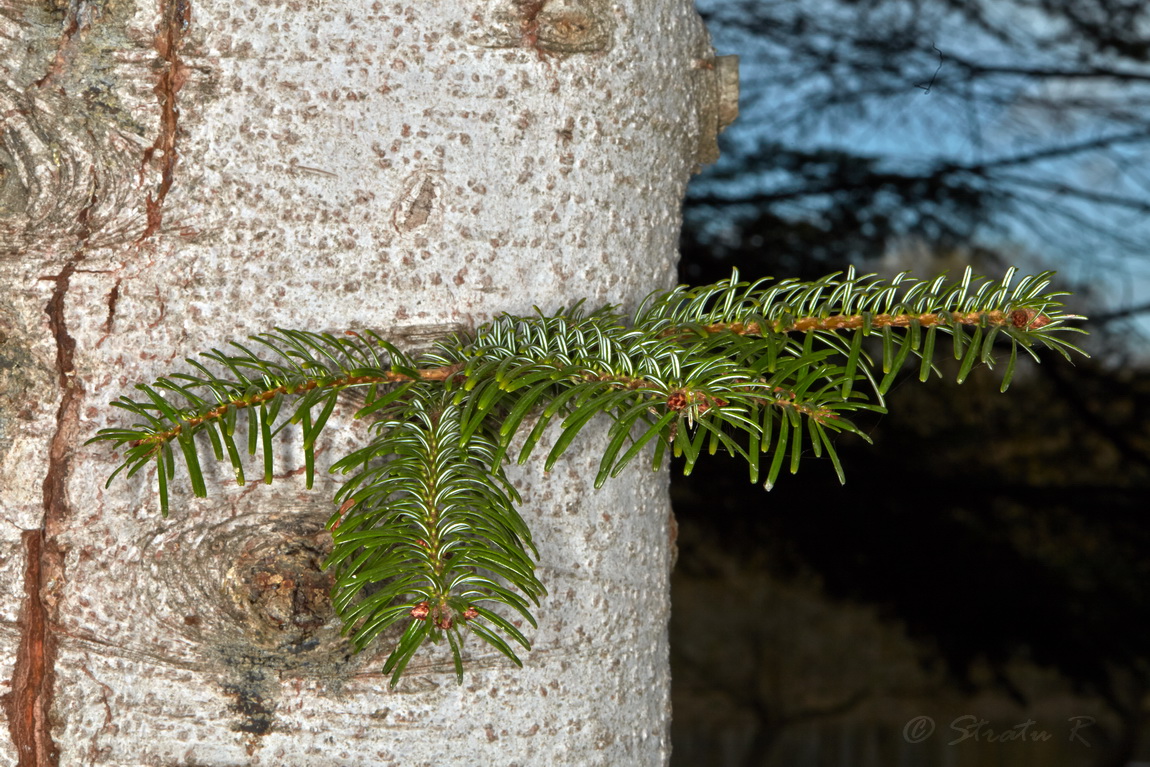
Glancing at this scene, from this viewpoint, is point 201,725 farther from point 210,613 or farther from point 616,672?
point 616,672

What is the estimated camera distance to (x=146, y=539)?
1.02 feet

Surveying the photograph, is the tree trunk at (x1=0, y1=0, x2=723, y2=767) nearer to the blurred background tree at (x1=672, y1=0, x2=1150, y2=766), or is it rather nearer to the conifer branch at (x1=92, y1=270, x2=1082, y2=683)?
the conifer branch at (x1=92, y1=270, x2=1082, y2=683)

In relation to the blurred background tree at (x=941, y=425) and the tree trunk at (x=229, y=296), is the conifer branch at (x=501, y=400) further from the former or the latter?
the blurred background tree at (x=941, y=425)

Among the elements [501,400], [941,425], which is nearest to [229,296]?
[501,400]

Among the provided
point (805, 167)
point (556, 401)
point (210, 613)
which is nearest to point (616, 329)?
point (556, 401)

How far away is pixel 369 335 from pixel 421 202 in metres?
0.05

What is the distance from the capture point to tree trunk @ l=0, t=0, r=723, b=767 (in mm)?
309

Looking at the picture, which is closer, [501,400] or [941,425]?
[501,400]

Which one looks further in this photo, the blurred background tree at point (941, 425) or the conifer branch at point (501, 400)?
the blurred background tree at point (941, 425)

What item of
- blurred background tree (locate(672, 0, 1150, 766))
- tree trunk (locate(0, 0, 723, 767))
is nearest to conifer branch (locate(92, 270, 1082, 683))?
tree trunk (locate(0, 0, 723, 767))

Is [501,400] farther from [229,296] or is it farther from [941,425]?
[941,425]

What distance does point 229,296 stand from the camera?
0.31 m

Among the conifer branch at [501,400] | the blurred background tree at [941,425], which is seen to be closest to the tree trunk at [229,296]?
the conifer branch at [501,400]

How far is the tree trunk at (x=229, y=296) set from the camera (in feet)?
1.01
